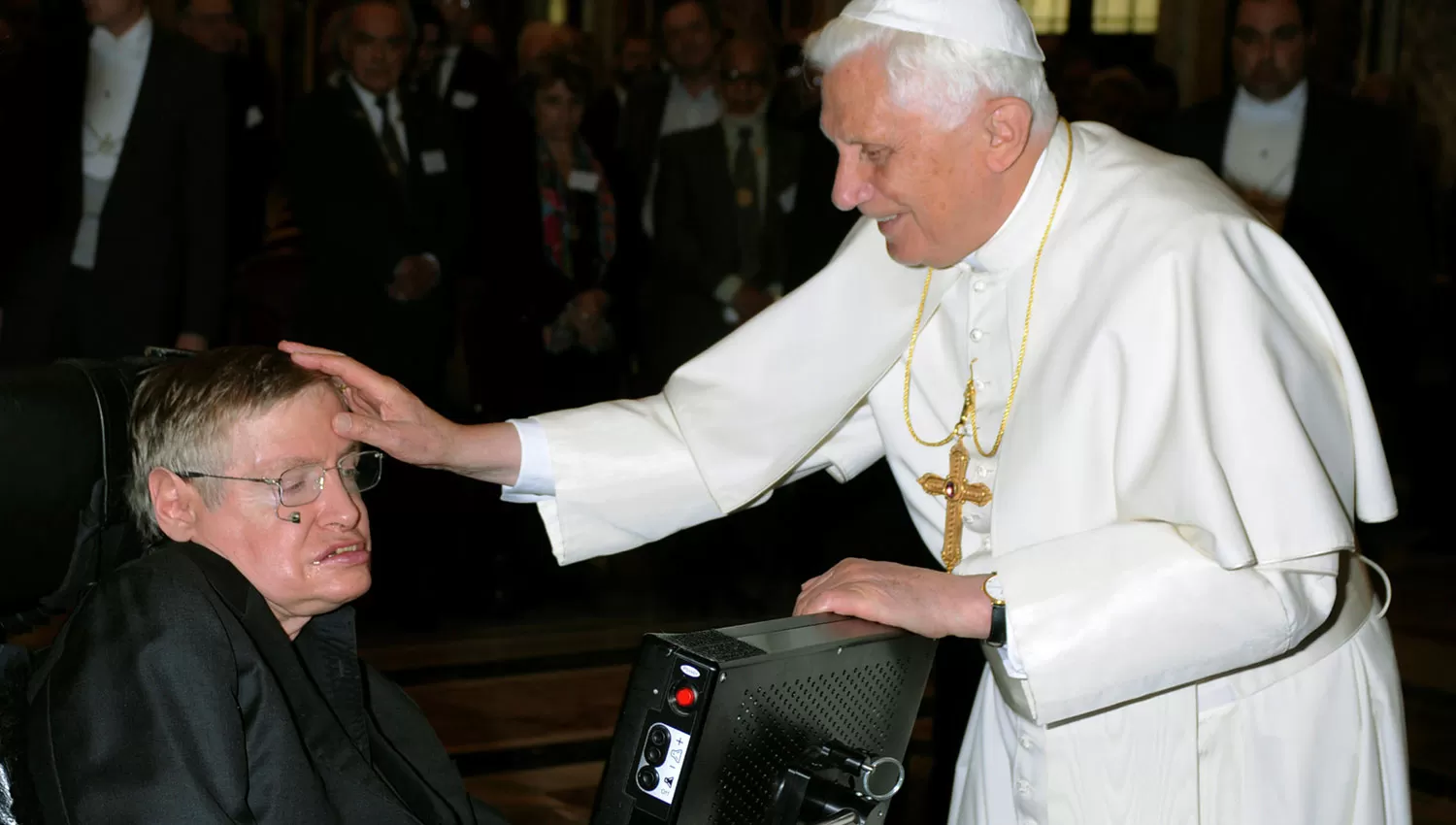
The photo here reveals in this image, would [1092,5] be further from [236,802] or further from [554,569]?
[236,802]

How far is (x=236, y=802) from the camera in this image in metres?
1.93

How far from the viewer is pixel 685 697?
147cm

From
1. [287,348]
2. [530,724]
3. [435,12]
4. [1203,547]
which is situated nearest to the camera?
[1203,547]

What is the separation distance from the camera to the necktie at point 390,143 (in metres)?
6.04

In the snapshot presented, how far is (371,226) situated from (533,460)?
12.8ft

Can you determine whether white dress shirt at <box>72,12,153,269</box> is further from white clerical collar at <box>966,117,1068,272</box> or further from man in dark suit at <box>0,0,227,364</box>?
white clerical collar at <box>966,117,1068,272</box>

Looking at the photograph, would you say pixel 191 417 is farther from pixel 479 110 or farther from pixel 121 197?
pixel 479 110

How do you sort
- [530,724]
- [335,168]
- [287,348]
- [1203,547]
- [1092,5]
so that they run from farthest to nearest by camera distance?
[1092,5] < [335,168] < [530,724] < [287,348] < [1203,547]

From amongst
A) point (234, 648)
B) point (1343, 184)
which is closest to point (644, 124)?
point (1343, 184)

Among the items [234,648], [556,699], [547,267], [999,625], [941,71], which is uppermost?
[941,71]

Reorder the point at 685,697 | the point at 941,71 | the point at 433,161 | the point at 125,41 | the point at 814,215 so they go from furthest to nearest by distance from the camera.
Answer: the point at 814,215 < the point at 433,161 < the point at 125,41 < the point at 941,71 < the point at 685,697

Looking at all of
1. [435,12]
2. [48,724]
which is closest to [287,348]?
[48,724]

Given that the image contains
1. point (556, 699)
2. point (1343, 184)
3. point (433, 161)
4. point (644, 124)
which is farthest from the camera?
point (644, 124)

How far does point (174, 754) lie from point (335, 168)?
14.3 feet
